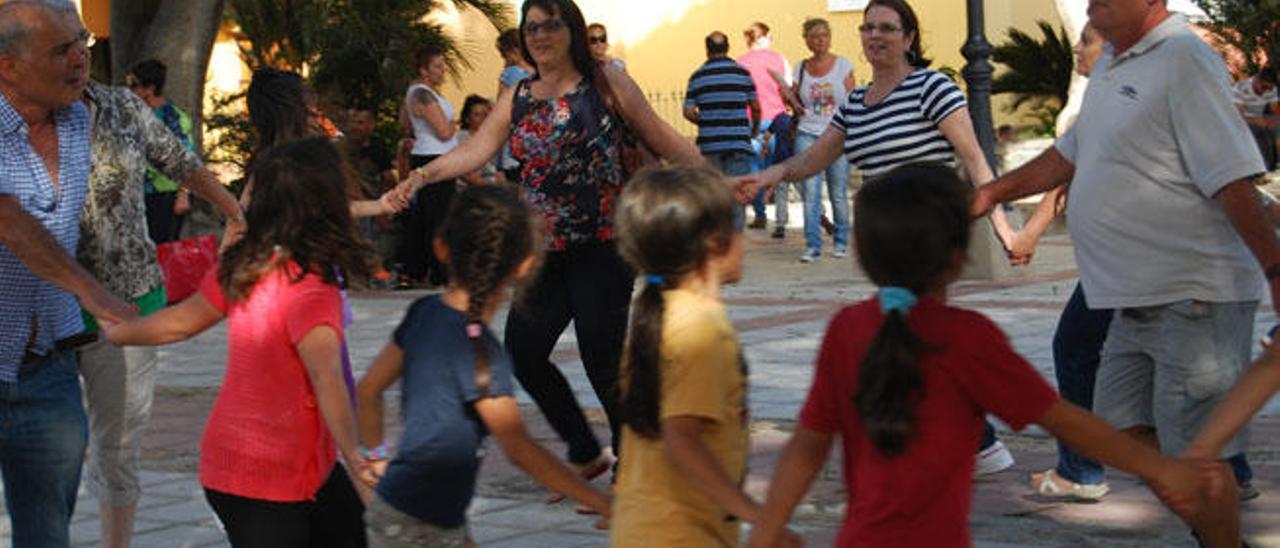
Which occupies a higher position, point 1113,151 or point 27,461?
point 1113,151

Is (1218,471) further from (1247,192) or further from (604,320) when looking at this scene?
(604,320)

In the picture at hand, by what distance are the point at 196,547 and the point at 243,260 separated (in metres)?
2.37

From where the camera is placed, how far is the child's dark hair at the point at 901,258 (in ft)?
11.8

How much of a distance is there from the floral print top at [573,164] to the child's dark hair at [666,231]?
268cm

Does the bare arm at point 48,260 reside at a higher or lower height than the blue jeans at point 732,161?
higher

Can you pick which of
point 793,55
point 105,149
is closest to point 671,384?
point 105,149

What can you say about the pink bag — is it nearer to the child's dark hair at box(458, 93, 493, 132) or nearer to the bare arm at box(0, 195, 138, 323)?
the bare arm at box(0, 195, 138, 323)

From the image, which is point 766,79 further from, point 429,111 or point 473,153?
point 473,153

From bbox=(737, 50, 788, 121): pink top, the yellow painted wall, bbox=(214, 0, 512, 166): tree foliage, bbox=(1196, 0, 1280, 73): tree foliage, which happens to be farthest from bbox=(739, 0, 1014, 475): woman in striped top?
the yellow painted wall

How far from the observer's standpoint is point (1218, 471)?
4.17 metres

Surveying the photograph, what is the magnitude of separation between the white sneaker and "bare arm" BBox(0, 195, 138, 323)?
3.39 metres

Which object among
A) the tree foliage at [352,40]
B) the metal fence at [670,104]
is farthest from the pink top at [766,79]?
the metal fence at [670,104]

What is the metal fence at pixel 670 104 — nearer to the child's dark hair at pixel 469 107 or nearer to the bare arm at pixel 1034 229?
the child's dark hair at pixel 469 107

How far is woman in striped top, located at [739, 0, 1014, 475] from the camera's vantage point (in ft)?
23.0
